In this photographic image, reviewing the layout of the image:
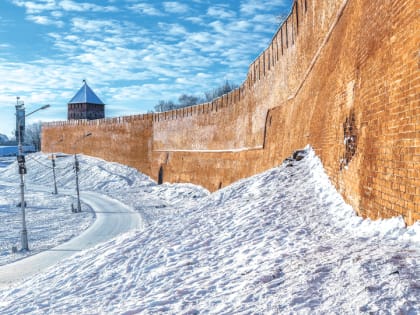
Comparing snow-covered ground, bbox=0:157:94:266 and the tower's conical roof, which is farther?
the tower's conical roof

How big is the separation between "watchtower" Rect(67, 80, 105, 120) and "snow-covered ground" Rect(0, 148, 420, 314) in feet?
161

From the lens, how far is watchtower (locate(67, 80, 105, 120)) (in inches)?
2169

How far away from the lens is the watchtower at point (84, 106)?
181ft

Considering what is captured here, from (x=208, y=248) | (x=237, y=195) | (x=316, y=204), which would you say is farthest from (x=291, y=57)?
(x=208, y=248)

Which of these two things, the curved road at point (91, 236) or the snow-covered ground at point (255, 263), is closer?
the snow-covered ground at point (255, 263)

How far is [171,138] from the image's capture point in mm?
30875

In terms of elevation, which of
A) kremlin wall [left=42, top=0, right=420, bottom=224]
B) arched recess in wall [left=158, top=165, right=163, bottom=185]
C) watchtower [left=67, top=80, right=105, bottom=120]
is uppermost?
watchtower [left=67, top=80, right=105, bottom=120]

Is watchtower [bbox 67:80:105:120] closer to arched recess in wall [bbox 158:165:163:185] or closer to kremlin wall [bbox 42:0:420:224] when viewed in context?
arched recess in wall [bbox 158:165:163:185]

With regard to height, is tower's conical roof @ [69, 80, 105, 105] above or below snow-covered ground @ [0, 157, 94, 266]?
above

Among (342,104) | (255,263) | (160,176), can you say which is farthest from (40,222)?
(255,263)

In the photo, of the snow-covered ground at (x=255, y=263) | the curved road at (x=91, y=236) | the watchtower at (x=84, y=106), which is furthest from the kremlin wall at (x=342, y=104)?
the watchtower at (x=84, y=106)

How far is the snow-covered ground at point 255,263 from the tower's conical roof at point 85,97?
49.3 m

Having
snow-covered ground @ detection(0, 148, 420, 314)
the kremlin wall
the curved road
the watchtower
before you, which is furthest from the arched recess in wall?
the watchtower

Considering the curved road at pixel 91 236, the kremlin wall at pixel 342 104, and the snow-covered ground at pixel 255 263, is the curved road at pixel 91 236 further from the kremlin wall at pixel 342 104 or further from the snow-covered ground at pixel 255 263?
the kremlin wall at pixel 342 104
